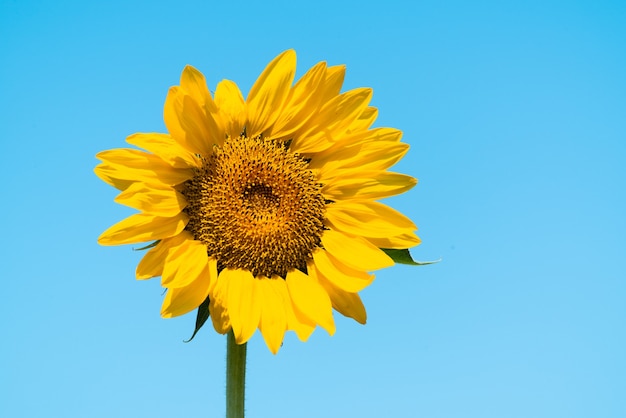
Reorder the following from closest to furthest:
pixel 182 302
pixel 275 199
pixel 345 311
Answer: pixel 182 302 < pixel 345 311 < pixel 275 199

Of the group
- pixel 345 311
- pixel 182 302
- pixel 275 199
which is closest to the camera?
pixel 182 302

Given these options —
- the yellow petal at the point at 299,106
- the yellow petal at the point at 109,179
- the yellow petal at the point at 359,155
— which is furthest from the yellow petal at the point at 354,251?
the yellow petal at the point at 109,179

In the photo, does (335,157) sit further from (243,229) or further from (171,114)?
(171,114)

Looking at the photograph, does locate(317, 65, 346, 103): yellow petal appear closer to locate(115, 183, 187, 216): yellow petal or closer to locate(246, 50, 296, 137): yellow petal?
locate(246, 50, 296, 137): yellow petal

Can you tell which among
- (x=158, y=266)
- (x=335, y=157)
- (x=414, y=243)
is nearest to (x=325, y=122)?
(x=335, y=157)

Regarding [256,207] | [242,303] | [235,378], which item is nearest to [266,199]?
[256,207]

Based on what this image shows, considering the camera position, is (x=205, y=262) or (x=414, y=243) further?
(x=414, y=243)

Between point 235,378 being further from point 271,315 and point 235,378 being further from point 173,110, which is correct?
point 173,110
